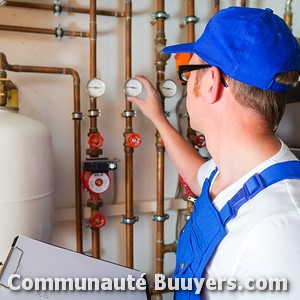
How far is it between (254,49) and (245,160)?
0.67 ft

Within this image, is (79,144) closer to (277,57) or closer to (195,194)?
(195,194)

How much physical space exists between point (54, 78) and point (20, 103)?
0.45 feet

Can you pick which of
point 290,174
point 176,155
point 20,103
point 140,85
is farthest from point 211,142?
point 20,103

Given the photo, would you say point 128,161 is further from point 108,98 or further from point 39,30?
point 39,30

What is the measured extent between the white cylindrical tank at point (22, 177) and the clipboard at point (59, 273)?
200mm

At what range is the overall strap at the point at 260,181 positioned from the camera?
1.98 feet

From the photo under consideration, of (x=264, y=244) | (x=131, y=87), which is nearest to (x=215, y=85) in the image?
(x=264, y=244)

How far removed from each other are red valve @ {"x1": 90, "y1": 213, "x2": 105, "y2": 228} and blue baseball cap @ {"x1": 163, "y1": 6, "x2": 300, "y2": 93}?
67 centimetres

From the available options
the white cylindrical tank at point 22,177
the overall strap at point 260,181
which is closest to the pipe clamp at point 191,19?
the white cylindrical tank at point 22,177

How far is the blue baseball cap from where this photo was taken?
0.63 metres

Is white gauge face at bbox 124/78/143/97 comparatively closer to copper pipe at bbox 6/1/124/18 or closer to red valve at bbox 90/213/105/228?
copper pipe at bbox 6/1/124/18

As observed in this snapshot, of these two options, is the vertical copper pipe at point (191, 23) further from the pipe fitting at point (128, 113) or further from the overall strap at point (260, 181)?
the overall strap at point (260, 181)

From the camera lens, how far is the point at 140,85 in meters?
1.11

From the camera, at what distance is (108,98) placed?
123 centimetres
